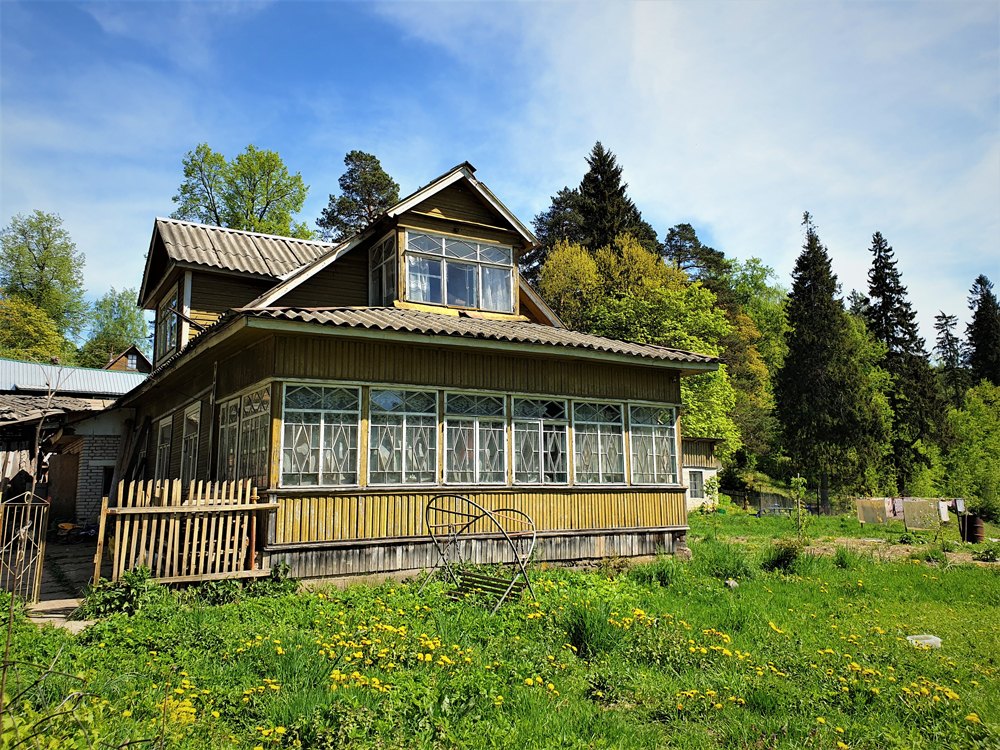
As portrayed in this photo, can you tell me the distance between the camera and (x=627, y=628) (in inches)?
301

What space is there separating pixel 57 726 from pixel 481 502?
26.7ft

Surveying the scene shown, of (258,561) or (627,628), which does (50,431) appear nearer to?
(258,561)

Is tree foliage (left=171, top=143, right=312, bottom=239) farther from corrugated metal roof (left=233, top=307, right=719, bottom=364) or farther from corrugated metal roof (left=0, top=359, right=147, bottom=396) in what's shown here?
corrugated metal roof (left=233, top=307, right=719, bottom=364)

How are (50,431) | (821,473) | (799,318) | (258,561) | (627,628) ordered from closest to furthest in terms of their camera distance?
(627,628)
(258,561)
(50,431)
(821,473)
(799,318)

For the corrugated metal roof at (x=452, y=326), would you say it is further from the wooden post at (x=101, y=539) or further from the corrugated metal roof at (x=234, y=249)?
the corrugated metal roof at (x=234, y=249)

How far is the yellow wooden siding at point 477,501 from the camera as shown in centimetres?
995

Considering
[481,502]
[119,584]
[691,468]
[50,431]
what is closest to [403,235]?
[481,502]

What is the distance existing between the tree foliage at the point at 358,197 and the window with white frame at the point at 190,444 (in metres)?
29.2

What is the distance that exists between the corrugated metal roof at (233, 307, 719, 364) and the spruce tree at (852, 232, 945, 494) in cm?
3663

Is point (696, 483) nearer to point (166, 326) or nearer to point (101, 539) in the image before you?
point (166, 326)

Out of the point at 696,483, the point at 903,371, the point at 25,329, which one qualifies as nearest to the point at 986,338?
the point at 903,371

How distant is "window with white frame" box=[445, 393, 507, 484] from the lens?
1151cm

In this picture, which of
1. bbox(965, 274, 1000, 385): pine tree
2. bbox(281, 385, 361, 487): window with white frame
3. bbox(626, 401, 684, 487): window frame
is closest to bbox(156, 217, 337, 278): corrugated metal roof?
bbox(281, 385, 361, 487): window with white frame

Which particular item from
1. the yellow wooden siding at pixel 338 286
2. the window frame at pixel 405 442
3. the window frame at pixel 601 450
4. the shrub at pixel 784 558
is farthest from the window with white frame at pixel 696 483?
the window frame at pixel 405 442
